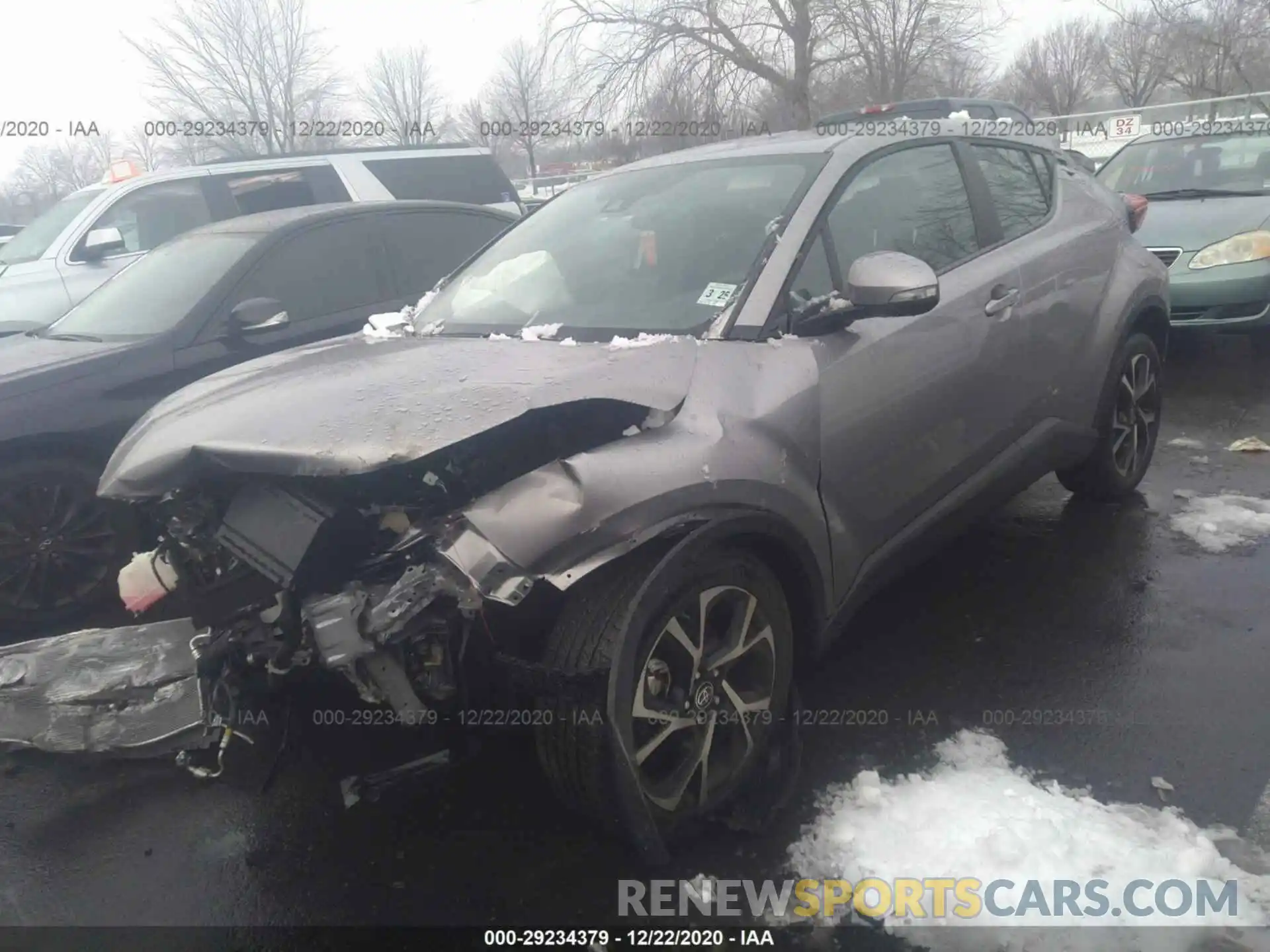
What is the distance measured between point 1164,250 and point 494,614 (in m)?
6.46

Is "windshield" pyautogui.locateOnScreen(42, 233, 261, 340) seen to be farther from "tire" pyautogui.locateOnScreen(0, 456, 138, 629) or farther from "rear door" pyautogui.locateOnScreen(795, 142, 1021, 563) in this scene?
"rear door" pyautogui.locateOnScreen(795, 142, 1021, 563)

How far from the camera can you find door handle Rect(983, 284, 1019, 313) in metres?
3.40

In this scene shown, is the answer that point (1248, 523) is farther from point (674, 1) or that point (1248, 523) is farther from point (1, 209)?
point (1, 209)

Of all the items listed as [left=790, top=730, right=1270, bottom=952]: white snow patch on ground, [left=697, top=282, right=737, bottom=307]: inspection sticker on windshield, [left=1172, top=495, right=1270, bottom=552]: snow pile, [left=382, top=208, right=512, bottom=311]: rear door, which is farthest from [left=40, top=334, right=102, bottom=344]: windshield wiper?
[left=1172, top=495, right=1270, bottom=552]: snow pile

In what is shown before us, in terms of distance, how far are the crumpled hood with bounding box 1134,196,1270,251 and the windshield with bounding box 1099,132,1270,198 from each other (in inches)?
12.5

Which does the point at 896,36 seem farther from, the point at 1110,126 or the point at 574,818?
the point at 574,818

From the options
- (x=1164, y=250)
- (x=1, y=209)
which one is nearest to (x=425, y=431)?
(x=1164, y=250)

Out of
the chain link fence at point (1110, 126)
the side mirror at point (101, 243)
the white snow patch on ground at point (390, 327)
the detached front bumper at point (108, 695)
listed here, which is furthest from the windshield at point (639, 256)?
the chain link fence at point (1110, 126)

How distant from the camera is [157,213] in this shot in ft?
26.5

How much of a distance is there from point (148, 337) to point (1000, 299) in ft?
12.6

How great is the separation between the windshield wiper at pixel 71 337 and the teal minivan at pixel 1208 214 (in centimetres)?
583

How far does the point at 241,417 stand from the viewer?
8.34 ft

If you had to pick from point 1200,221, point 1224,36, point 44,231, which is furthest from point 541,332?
point 1224,36

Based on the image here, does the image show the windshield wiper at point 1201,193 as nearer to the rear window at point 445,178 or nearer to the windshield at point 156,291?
the rear window at point 445,178
